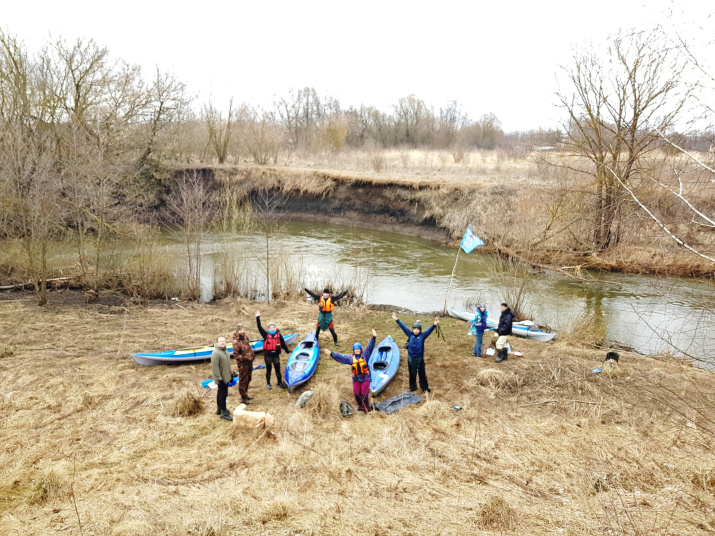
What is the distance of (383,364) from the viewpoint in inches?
385

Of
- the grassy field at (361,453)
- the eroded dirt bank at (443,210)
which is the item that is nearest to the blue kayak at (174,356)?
the grassy field at (361,453)

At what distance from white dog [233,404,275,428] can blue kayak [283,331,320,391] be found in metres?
1.72

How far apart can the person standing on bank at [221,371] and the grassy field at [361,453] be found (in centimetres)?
24

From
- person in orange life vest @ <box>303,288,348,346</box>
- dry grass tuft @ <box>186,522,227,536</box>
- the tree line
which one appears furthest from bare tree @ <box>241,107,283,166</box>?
dry grass tuft @ <box>186,522,227,536</box>

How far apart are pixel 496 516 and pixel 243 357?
15.2 ft

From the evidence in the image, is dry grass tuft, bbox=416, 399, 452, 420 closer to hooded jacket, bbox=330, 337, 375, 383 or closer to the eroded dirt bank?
hooded jacket, bbox=330, 337, 375, 383

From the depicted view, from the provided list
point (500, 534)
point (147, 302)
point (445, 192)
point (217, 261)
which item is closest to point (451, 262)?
point (445, 192)

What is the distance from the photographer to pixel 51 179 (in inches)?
540

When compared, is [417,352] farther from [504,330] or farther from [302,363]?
[504,330]

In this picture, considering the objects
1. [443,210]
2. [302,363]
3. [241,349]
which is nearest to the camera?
[241,349]

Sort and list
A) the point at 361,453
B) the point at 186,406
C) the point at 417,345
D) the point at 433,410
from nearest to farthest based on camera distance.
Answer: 1. the point at 361,453
2. the point at 186,406
3. the point at 433,410
4. the point at 417,345

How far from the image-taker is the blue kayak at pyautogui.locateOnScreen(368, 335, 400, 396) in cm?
900

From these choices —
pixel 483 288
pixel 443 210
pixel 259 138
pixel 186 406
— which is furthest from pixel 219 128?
pixel 186 406

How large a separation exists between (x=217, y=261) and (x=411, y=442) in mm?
A: 11754
